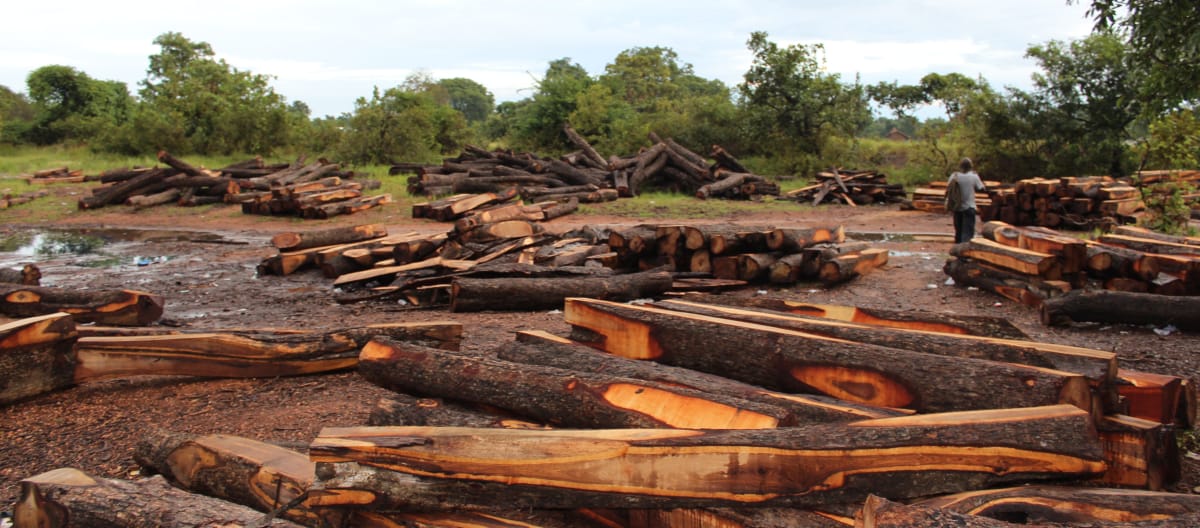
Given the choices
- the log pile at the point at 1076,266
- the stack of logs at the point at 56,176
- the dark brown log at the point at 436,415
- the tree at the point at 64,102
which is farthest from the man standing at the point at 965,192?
the tree at the point at 64,102

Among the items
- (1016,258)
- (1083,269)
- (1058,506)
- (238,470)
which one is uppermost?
(1016,258)

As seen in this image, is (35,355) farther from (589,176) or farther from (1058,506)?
(589,176)

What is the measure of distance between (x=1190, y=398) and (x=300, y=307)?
7277 mm

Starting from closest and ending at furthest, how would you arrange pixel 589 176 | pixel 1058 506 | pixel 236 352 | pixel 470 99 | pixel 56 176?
1. pixel 1058 506
2. pixel 236 352
3. pixel 589 176
4. pixel 56 176
5. pixel 470 99

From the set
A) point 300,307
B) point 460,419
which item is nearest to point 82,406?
point 460,419

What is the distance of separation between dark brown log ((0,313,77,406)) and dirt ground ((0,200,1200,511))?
138mm

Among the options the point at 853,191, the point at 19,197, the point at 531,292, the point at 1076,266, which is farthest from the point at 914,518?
the point at 19,197

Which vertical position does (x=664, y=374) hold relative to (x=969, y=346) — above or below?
below

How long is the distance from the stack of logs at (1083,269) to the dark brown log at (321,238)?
7.20 metres

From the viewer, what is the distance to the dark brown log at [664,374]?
10.1 feet

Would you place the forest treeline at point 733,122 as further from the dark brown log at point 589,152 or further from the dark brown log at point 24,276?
the dark brown log at point 24,276

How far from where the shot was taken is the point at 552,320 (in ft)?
24.1

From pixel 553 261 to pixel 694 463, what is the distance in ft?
22.6

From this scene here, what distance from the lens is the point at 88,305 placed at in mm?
6488
